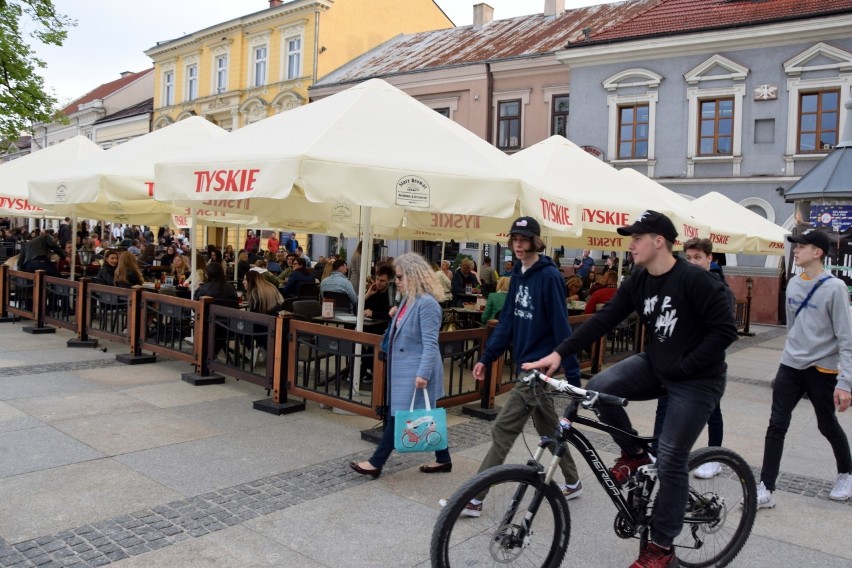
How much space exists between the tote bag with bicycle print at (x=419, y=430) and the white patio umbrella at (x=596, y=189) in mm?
4129

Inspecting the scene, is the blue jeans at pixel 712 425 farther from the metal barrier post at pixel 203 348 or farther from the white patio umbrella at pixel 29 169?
the white patio umbrella at pixel 29 169

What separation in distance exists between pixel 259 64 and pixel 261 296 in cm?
2851

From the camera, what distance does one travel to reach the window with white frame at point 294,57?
32219 millimetres

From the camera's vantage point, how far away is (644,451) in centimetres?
370

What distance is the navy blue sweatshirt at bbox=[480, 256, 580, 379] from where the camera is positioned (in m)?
4.58

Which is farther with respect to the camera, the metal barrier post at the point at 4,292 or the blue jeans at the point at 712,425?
the metal barrier post at the point at 4,292

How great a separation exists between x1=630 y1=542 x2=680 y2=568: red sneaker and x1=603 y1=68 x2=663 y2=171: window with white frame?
19590mm

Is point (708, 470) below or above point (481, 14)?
below

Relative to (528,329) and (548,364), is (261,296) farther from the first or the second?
(548,364)

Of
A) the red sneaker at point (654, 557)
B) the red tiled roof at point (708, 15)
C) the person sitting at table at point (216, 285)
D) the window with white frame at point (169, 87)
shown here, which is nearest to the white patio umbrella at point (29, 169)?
the person sitting at table at point (216, 285)

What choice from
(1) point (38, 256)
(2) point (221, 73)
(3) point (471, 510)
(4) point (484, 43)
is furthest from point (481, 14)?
(3) point (471, 510)

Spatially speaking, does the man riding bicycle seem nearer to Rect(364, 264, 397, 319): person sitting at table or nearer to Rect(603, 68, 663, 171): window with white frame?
Rect(364, 264, 397, 319): person sitting at table

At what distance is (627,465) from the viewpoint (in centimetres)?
370

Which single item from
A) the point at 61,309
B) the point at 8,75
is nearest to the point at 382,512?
the point at 61,309
